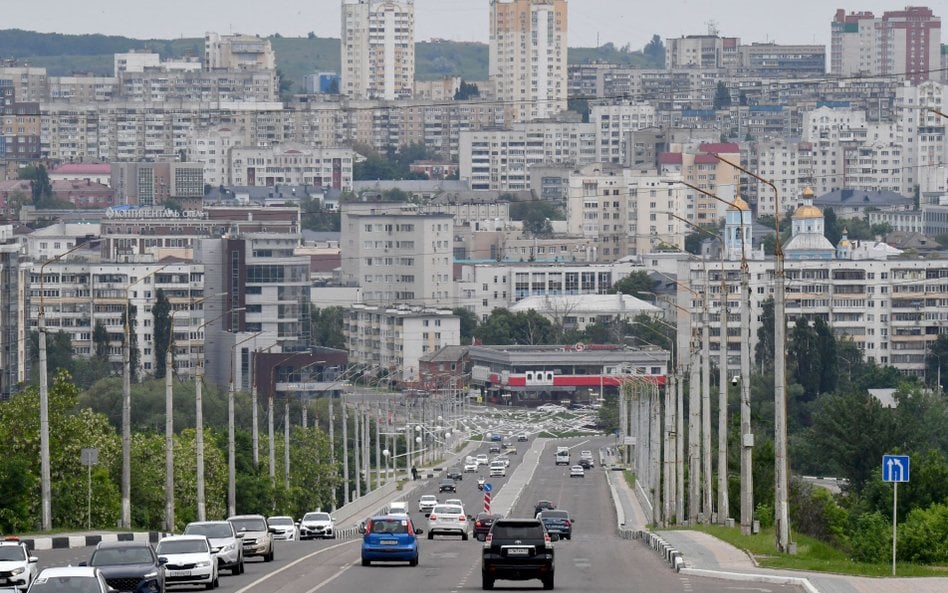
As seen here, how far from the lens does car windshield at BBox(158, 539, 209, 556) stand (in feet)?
132

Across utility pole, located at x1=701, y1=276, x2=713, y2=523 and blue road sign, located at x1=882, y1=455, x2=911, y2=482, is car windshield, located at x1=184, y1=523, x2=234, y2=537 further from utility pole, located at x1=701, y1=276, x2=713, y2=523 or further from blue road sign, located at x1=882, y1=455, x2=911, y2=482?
utility pole, located at x1=701, y1=276, x2=713, y2=523

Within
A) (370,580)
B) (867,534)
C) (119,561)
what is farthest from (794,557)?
(119,561)

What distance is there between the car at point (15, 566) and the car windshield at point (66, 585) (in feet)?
16.9

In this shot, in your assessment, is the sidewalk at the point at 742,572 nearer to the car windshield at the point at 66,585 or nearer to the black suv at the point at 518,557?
the black suv at the point at 518,557

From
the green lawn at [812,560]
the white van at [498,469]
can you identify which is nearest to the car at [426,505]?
the white van at [498,469]

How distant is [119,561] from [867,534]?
14352 millimetres

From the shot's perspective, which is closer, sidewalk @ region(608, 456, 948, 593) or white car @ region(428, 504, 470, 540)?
sidewalk @ region(608, 456, 948, 593)

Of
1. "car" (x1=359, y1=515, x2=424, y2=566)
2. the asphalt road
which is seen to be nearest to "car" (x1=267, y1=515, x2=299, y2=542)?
the asphalt road

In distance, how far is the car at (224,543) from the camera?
43594 millimetres

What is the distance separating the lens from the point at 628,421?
142m

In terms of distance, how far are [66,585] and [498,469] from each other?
101740mm

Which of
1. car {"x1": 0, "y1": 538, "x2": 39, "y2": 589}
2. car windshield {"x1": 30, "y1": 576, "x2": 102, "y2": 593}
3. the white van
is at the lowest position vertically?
the white van

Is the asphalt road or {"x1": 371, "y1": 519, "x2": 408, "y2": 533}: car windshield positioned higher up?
{"x1": 371, "y1": 519, "x2": 408, "y2": 533}: car windshield

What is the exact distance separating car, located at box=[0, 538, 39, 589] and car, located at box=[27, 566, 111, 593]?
5049 millimetres
